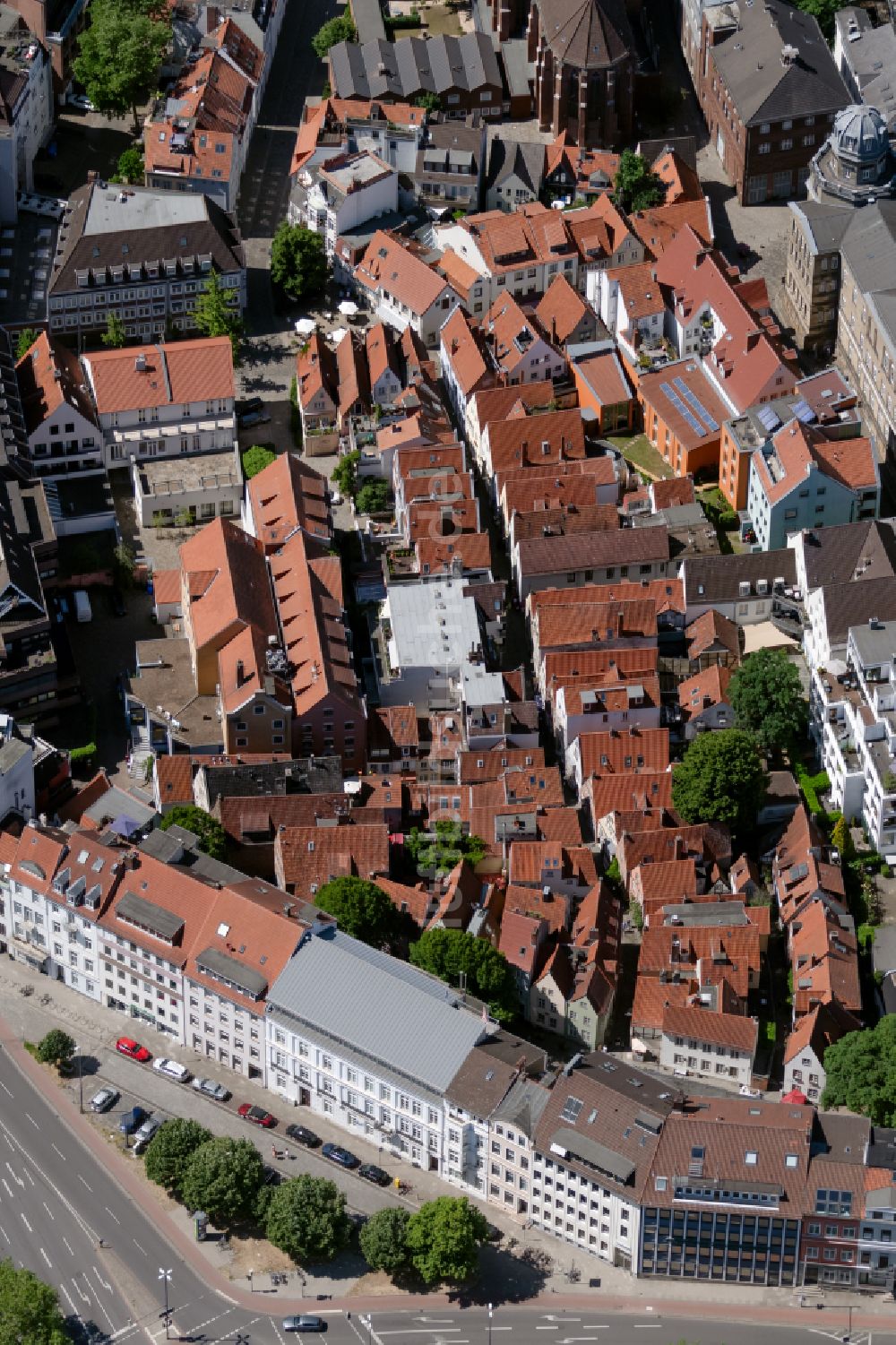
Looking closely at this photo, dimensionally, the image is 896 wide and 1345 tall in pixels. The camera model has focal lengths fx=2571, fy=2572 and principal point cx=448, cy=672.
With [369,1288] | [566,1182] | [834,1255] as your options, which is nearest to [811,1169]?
[834,1255]

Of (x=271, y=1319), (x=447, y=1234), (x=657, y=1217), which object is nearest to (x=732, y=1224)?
(x=657, y=1217)

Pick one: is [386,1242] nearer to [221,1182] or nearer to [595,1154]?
[221,1182]

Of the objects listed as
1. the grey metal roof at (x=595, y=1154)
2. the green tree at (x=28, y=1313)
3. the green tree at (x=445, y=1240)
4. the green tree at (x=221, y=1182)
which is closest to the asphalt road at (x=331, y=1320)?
the green tree at (x=445, y=1240)

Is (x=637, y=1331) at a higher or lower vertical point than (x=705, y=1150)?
lower

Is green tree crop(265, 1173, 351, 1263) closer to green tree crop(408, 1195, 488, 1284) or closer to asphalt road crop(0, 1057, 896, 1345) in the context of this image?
asphalt road crop(0, 1057, 896, 1345)

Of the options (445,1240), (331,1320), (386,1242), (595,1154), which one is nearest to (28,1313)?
(331,1320)

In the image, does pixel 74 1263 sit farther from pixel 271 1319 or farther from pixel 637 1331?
pixel 637 1331
